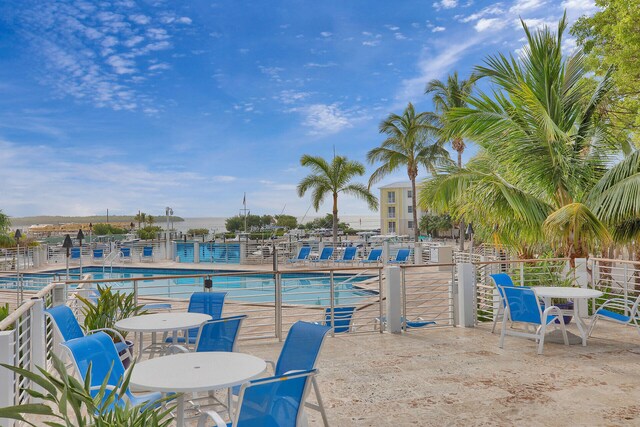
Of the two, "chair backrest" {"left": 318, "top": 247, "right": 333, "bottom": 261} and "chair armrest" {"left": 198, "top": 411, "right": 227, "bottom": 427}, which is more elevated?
"chair backrest" {"left": 318, "top": 247, "right": 333, "bottom": 261}

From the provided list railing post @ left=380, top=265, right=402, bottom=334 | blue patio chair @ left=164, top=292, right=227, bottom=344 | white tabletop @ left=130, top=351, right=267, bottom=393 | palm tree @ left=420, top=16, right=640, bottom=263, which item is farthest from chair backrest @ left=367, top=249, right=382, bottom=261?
Result: white tabletop @ left=130, top=351, right=267, bottom=393

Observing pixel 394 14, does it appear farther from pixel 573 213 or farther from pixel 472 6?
pixel 573 213

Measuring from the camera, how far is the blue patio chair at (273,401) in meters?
2.35

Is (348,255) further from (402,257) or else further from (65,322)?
(65,322)

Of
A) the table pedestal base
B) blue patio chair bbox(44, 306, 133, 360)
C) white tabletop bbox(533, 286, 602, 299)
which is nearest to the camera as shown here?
blue patio chair bbox(44, 306, 133, 360)

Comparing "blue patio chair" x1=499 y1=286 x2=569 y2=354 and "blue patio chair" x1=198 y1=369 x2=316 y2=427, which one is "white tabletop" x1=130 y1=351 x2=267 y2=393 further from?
"blue patio chair" x1=499 y1=286 x2=569 y2=354

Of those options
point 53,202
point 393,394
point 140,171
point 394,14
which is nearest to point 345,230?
point 140,171

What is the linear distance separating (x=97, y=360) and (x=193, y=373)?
68 centimetres

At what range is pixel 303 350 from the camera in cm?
343

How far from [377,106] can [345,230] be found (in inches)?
658

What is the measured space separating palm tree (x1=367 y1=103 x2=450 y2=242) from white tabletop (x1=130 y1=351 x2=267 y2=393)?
23128mm

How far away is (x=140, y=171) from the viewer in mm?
39812

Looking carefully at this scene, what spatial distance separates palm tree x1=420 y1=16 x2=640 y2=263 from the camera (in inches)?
333

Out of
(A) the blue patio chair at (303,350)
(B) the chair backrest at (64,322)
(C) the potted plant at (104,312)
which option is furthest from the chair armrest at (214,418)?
(C) the potted plant at (104,312)
